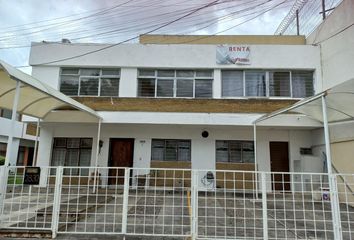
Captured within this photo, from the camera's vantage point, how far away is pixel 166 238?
4.79 m

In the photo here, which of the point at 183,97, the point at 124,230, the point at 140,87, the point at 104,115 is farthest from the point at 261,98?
the point at 124,230

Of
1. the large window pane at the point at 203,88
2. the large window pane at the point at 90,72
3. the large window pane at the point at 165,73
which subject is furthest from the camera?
the large window pane at the point at 90,72

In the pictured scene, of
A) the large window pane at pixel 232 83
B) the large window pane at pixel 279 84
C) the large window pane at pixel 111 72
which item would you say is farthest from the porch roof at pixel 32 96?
the large window pane at pixel 279 84

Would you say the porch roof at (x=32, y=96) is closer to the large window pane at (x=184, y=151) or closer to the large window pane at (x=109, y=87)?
the large window pane at (x=109, y=87)

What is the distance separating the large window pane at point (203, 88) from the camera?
12203 mm

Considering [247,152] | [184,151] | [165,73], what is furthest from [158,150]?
[247,152]

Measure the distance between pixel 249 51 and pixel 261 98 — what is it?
213 centimetres

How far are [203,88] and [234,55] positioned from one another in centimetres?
196

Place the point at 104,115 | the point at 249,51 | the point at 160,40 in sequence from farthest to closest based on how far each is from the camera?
the point at 160,40
the point at 249,51
the point at 104,115

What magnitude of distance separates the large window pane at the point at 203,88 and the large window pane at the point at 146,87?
1951mm

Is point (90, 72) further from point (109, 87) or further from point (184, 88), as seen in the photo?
point (184, 88)

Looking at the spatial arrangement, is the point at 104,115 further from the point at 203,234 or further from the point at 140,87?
the point at 203,234

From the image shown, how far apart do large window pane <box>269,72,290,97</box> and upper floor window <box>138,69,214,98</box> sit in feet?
8.51

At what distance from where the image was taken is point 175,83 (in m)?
12.4
